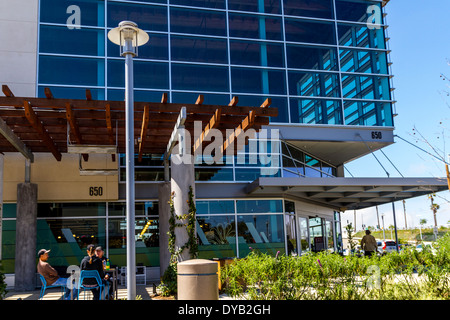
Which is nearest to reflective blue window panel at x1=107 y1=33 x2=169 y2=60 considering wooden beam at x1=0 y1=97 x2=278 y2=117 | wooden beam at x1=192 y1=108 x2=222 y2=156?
wooden beam at x1=192 y1=108 x2=222 y2=156

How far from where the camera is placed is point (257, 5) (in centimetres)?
2173

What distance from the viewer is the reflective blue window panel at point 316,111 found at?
20500mm

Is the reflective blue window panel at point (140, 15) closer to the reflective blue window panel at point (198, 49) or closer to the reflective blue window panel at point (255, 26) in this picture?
the reflective blue window panel at point (198, 49)

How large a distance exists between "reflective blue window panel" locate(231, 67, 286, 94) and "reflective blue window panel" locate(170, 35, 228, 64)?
0.87 m

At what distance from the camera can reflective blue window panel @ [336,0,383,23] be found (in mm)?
22656

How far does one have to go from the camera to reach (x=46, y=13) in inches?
755

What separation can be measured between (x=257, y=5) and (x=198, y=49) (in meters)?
3.73

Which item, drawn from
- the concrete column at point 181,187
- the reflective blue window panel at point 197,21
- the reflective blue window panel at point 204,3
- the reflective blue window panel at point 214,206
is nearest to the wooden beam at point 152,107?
the concrete column at point 181,187

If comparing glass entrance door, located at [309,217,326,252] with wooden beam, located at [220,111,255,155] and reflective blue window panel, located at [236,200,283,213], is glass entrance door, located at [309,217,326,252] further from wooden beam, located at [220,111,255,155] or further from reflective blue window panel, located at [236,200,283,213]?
wooden beam, located at [220,111,255,155]

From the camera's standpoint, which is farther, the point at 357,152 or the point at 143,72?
the point at 357,152

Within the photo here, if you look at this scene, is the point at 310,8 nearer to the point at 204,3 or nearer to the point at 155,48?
the point at 204,3
